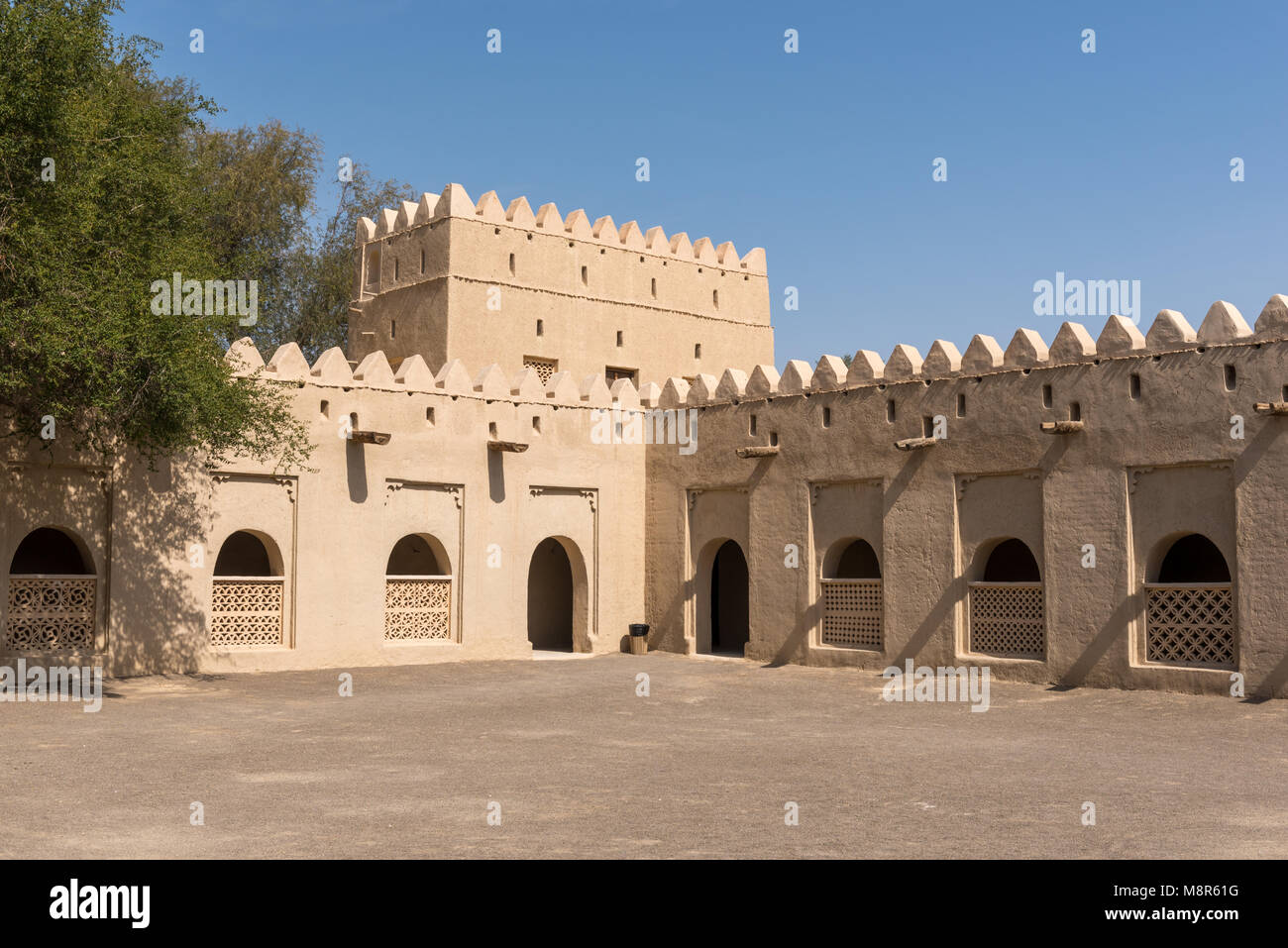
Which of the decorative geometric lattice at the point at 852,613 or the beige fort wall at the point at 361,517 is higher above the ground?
the beige fort wall at the point at 361,517

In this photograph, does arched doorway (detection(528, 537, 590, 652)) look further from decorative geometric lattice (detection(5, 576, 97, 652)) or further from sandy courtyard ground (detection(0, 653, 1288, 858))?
decorative geometric lattice (detection(5, 576, 97, 652))

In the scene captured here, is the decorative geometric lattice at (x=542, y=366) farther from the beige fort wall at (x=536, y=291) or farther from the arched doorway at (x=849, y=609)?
the arched doorway at (x=849, y=609)

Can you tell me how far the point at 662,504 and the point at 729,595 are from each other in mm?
3369

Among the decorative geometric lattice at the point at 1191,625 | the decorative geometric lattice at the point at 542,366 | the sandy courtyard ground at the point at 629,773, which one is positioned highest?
the decorative geometric lattice at the point at 542,366

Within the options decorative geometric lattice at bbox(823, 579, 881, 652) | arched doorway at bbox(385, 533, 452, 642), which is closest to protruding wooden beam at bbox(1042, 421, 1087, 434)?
decorative geometric lattice at bbox(823, 579, 881, 652)

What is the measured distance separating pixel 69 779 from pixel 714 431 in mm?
13323

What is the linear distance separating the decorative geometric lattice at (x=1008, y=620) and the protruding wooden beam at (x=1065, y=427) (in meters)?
2.09

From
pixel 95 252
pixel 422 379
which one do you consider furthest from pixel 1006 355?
pixel 95 252

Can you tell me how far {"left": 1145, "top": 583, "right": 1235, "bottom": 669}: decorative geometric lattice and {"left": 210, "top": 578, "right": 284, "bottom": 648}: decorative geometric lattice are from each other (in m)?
11.8

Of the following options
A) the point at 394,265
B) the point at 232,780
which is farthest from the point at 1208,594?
the point at 394,265

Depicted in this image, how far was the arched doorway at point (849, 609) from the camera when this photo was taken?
18.3 m

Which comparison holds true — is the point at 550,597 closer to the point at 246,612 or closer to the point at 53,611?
the point at 246,612

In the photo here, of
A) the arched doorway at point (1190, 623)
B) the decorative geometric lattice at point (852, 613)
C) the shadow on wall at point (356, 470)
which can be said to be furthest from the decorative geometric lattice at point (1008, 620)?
the shadow on wall at point (356, 470)

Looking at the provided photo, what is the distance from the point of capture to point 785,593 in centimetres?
1945
